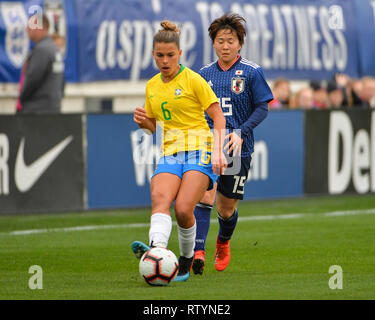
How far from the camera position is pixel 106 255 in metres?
10.1

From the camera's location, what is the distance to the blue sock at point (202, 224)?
8.77 meters

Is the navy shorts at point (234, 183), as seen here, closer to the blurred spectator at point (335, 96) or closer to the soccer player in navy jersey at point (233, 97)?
the soccer player in navy jersey at point (233, 97)

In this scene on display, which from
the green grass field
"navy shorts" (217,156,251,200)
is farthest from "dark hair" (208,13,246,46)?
the green grass field

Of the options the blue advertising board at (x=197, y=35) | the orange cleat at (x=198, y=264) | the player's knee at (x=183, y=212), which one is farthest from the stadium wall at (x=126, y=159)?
the player's knee at (x=183, y=212)

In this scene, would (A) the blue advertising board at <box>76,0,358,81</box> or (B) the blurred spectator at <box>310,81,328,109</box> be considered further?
(A) the blue advertising board at <box>76,0,358,81</box>

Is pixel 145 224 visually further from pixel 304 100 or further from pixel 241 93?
pixel 304 100

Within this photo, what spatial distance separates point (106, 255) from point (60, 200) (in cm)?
395

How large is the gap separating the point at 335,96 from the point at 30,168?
6.73m

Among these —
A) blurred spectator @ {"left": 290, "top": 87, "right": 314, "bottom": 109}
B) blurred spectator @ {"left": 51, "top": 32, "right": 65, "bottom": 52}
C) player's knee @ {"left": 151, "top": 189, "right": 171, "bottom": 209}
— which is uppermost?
blurred spectator @ {"left": 51, "top": 32, "right": 65, "bottom": 52}

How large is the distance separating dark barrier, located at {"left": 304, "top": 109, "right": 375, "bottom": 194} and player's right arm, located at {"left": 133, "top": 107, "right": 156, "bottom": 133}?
8.27 m

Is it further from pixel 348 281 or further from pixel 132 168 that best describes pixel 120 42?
pixel 348 281

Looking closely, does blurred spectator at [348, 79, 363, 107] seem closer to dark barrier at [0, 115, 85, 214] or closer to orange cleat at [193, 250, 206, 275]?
dark barrier at [0, 115, 85, 214]

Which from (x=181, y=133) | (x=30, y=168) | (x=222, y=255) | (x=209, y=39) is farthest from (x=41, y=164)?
(x=209, y=39)

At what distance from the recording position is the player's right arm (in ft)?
26.5
